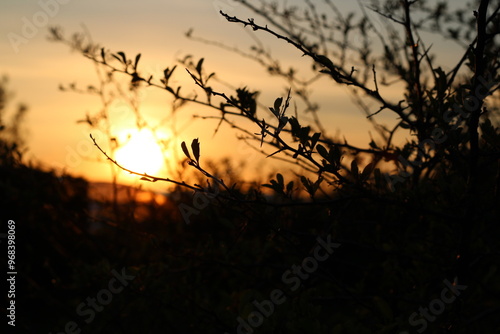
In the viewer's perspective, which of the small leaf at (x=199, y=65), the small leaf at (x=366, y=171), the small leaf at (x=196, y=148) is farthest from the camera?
the small leaf at (x=199, y=65)

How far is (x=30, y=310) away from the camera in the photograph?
8.08 m

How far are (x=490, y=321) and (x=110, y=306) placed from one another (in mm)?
2790

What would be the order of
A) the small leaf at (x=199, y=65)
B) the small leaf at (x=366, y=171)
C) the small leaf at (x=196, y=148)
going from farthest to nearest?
the small leaf at (x=199, y=65) < the small leaf at (x=366, y=171) < the small leaf at (x=196, y=148)

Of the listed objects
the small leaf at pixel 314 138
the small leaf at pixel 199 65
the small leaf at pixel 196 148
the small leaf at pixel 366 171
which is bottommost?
the small leaf at pixel 366 171

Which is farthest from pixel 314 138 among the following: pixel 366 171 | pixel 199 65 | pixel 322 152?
pixel 199 65

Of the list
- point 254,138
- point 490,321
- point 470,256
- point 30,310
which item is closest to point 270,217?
point 254,138

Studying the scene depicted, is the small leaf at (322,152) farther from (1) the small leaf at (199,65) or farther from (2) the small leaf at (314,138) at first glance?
(1) the small leaf at (199,65)

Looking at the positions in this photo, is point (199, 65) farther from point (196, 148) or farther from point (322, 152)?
point (322, 152)

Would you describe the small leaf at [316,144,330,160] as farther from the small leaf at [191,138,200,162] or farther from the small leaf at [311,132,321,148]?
the small leaf at [191,138,200,162]

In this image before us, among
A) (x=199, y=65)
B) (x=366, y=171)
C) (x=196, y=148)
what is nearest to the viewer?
(x=196, y=148)

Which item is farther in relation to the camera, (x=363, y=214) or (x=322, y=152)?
(x=363, y=214)

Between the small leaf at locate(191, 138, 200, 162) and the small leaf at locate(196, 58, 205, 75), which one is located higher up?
the small leaf at locate(196, 58, 205, 75)

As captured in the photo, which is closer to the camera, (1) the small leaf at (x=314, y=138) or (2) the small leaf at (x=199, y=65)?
(1) the small leaf at (x=314, y=138)

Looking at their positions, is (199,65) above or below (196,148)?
above
